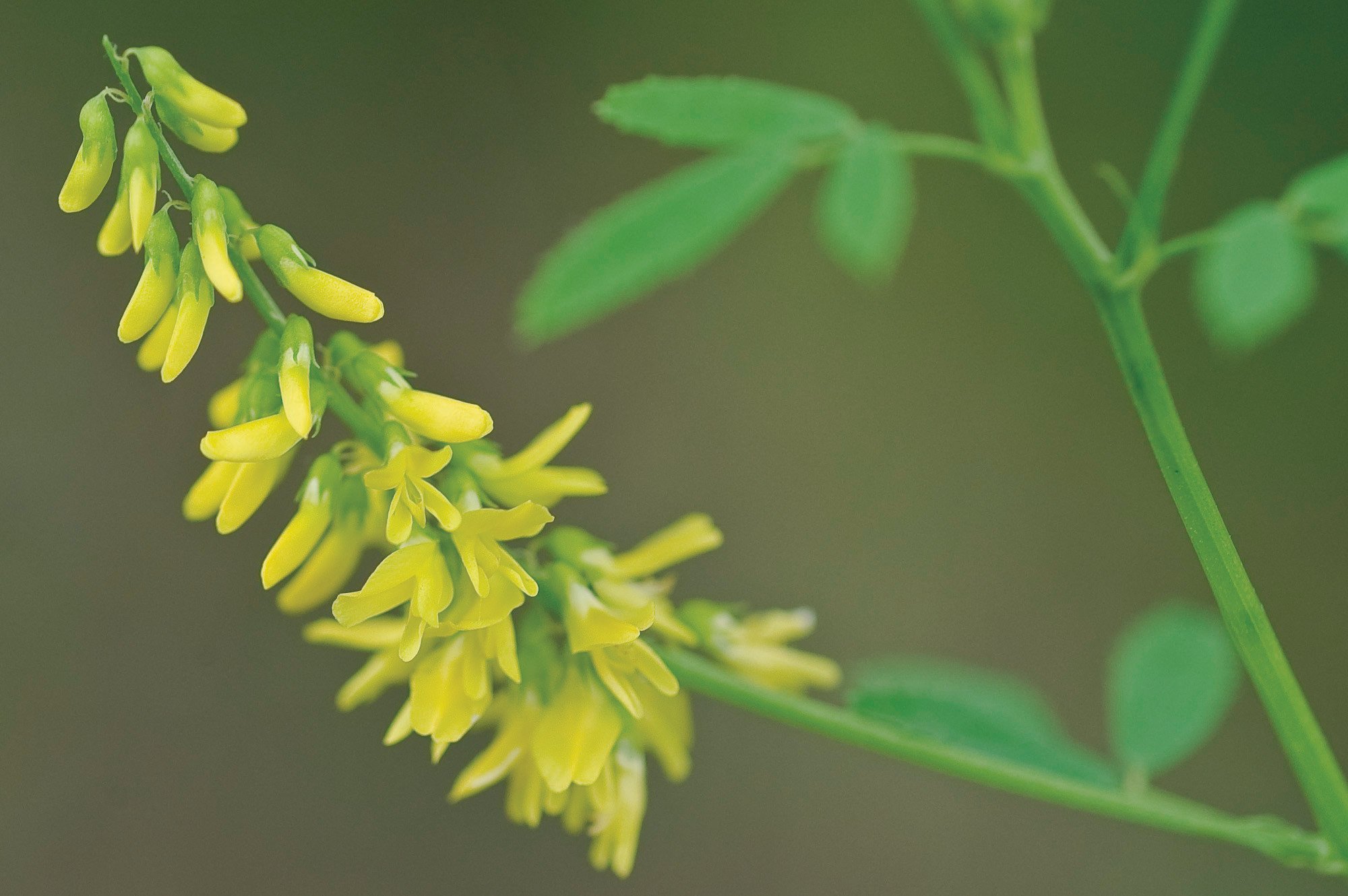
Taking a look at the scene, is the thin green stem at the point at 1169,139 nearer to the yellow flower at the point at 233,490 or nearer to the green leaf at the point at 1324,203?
the green leaf at the point at 1324,203

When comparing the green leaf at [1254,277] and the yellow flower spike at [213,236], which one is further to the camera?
the green leaf at [1254,277]

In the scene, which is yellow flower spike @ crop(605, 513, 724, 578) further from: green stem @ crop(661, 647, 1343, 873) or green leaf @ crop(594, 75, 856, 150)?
green leaf @ crop(594, 75, 856, 150)

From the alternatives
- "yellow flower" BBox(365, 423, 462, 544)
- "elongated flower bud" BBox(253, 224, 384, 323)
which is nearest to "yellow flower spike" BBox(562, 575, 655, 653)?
"yellow flower" BBox(365, 423, 462, 544)

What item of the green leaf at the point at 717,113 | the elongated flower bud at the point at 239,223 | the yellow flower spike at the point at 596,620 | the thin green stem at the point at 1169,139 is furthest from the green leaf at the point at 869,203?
the elongated flower bud at the point at 239,223

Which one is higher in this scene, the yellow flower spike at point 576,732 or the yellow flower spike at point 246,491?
the yellow flower spike at point 246,491

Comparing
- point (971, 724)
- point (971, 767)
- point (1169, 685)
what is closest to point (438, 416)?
point (971, 767)

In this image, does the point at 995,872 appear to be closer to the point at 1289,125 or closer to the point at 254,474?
the point at 1289,125

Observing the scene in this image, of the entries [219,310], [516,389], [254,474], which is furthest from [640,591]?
[516,389]
